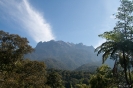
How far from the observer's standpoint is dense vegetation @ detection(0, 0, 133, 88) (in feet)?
41.1

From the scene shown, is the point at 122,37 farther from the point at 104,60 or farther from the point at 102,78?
the point at 102,78

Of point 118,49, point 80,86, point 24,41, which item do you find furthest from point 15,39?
point 118,49

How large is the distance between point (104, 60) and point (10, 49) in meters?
9.12

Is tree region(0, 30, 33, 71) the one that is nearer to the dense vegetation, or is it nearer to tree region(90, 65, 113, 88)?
the dense vegetation

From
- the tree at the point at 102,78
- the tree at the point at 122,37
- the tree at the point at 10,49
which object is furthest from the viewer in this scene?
the tree at the point at 102,78

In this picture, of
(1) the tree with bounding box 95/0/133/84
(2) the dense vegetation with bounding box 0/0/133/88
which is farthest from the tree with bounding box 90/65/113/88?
(1) the tree with bounding box 95/0/133/84

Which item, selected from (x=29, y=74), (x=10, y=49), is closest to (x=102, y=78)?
(x=29, y=74)

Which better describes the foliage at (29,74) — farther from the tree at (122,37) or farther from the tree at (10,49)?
the tree at (122,37)

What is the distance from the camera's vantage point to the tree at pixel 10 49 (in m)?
17.0

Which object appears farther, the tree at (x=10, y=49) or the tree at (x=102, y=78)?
the tree at (x=102, y=78)

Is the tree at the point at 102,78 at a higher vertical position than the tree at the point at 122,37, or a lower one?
lower

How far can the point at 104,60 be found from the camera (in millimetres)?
14172

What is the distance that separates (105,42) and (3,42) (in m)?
10.1

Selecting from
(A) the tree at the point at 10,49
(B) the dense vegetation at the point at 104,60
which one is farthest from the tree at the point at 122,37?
(A) the tree at the point at 10,49
